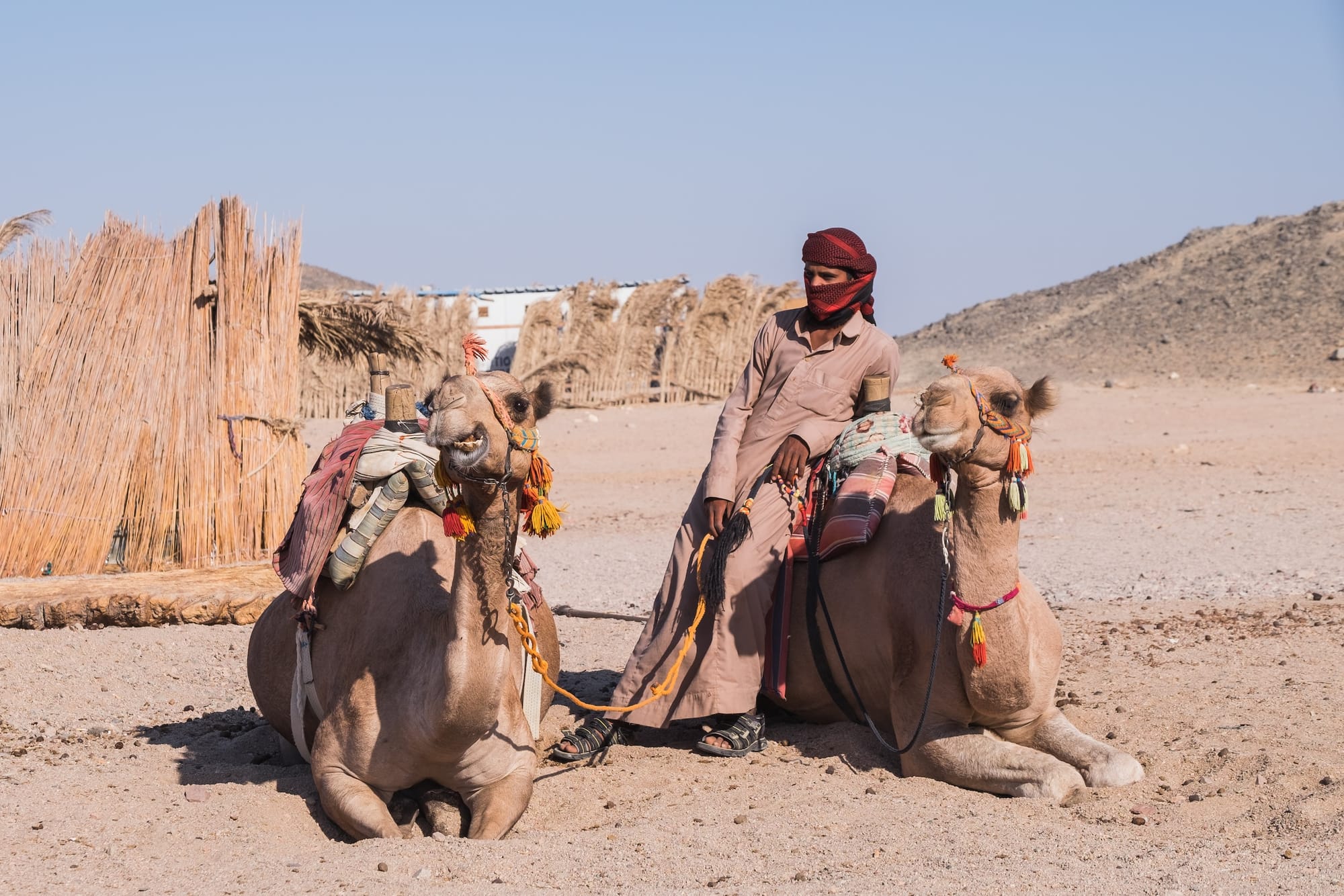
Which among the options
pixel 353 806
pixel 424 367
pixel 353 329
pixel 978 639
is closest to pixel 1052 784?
pixel 978 639

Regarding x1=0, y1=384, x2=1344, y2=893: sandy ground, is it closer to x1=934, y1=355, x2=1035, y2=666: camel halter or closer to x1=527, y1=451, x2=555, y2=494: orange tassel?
x1=934, y1=355, x2=1035, y2=666: camel halter

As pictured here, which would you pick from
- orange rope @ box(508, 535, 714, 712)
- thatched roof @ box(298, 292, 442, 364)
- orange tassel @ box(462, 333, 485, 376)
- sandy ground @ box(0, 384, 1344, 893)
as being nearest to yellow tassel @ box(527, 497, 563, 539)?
orange tassel @ box(462, 333, 485, 376)

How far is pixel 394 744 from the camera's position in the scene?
475 cm

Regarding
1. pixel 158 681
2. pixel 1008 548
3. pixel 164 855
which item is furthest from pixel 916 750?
pixel 158 681

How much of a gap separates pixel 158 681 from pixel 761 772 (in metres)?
3.53

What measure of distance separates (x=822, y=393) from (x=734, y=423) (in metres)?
0.40

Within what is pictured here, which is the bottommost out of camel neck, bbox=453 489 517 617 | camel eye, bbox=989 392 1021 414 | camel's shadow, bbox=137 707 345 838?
camel's shadow, bbox=137 707 345 838

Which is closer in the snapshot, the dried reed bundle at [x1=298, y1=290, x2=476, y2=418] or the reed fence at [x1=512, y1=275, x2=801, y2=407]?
the dried reed bundle at [x1=298, y1=290, x2=476, y2=418]

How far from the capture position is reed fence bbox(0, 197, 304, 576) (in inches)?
369

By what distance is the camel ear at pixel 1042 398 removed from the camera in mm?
4848

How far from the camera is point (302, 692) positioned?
5.43 meters

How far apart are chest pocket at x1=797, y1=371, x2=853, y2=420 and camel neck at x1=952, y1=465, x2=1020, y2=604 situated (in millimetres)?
1215

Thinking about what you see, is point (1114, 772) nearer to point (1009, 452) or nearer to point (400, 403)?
point (1009, 452)

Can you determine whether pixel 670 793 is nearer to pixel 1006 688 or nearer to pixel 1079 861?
pixel 1006 688
